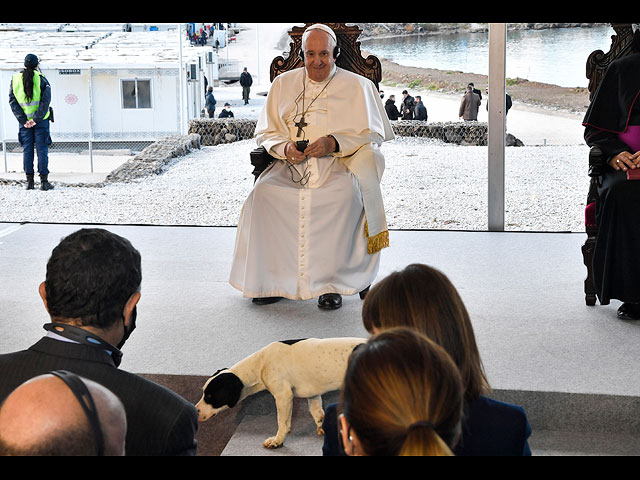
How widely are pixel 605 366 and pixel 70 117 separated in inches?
286

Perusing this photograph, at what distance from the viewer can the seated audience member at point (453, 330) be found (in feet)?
5.53

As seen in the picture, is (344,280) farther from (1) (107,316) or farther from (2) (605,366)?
(1) (107,316)

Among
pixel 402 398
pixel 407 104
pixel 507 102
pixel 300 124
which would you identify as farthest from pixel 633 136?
pixel 402 398

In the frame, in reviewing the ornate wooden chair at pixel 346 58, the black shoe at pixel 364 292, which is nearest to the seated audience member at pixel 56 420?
the black shoe at pixel 364 292

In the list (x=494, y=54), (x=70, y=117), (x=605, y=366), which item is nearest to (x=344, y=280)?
(x=605, y=366)

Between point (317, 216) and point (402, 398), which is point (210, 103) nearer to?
point (317, 216)

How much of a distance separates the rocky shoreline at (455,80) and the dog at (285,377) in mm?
3817

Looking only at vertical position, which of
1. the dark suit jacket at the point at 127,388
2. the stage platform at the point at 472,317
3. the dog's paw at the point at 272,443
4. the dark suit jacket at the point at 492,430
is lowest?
the dog's paw at the point at 272,443

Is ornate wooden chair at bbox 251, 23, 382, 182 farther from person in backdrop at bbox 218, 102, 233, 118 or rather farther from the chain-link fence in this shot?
person in backdrop at bbox 218, 102, 233, 118

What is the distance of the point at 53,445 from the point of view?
1.26m

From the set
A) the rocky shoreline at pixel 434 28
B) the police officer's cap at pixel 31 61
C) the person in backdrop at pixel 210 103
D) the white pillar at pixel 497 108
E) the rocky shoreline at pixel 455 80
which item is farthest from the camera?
the police officer's cap at pixel 31 61

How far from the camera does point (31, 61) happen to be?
812 cm

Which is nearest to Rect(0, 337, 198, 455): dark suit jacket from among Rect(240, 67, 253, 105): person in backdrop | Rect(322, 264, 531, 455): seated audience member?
Rect(322, 264, 531, 455): seated audience member

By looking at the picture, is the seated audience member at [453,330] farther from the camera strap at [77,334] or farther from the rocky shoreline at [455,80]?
the rocky shoreline at [455,80]
